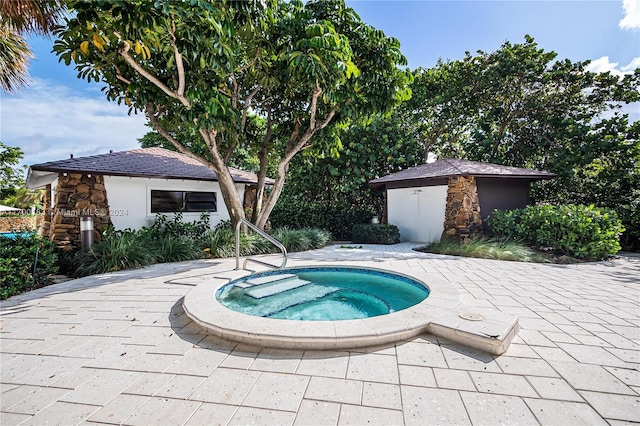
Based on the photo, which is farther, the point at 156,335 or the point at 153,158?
the point at 153,158

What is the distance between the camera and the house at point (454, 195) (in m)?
9.54

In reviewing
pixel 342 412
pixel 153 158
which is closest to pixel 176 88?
pixel 153 158

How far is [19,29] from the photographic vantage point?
197 inches

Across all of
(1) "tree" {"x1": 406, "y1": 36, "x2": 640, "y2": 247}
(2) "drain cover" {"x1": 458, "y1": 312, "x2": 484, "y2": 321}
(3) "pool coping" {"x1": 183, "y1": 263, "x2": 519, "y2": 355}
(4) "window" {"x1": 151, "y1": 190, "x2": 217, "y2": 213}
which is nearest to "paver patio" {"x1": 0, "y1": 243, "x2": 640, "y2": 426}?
(3) "pool coping" {"x1": 183, "y1": 263, "x2": 519, "y2": 355}

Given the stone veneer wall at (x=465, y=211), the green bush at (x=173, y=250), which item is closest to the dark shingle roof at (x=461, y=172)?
the stone veneer wall at (x=465, y=211)

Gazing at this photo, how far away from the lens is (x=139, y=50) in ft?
14.9

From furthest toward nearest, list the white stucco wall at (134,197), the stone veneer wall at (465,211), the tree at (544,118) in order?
the tree at (544,118), the stone veneer wall at (465,211), the white stucco wall at (134,197)

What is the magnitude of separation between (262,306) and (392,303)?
2032 millimetres

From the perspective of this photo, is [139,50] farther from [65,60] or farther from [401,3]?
[401,3]

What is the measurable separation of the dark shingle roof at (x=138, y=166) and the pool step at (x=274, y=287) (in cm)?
540

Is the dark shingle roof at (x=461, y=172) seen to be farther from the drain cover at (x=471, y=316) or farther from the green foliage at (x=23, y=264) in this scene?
the green foliage at (x=23, y=264)

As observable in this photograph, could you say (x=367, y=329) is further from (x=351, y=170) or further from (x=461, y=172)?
(x=351, y=170)

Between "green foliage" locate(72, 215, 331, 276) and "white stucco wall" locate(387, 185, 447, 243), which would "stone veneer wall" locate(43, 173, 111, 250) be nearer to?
"green foliage" locate(72, 215, 331, 276)

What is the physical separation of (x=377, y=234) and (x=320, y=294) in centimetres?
659
